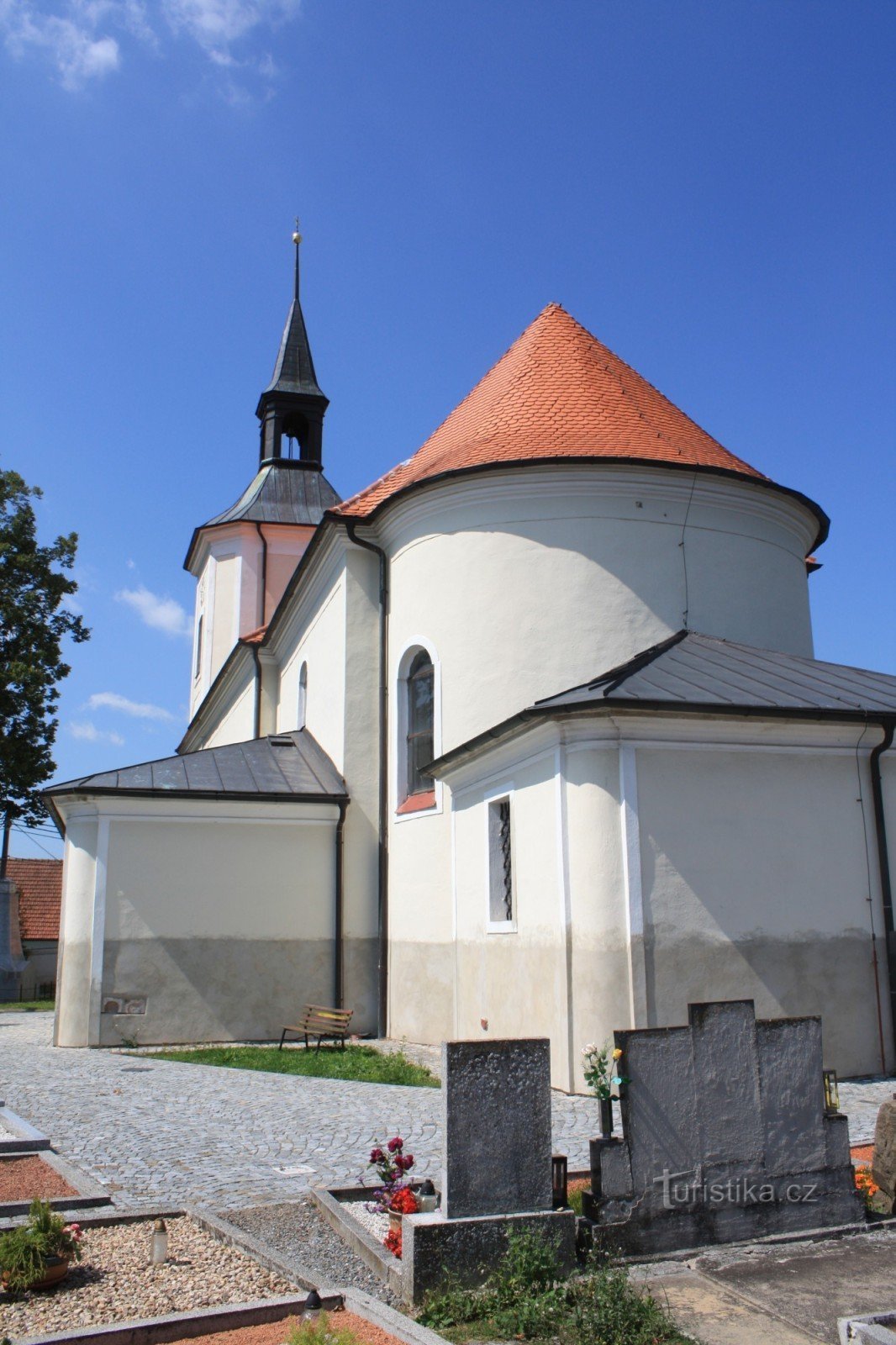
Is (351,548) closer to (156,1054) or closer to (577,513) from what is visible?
(577,513)

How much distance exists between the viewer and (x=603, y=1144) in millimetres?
5637

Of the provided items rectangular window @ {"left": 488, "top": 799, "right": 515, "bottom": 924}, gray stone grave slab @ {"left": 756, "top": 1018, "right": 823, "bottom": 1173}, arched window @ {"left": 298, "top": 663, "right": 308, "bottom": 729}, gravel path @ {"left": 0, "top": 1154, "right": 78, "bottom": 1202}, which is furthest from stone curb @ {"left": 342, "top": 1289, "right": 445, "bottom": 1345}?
arched window @ {"left": 298, "top": 663, "right": 308, "bottom": 729}

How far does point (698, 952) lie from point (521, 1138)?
5.57 m

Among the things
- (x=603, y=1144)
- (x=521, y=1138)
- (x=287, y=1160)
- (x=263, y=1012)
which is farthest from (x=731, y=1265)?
(x=263, y=1012)

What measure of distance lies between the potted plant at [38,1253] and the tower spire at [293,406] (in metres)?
27.7

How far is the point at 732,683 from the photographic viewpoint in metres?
12.0

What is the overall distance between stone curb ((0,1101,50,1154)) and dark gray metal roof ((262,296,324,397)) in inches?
970

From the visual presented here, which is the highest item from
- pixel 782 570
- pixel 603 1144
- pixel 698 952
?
pixel 782 570

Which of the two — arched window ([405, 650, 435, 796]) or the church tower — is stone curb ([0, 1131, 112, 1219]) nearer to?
arched window ([405, 650, 435, 796])

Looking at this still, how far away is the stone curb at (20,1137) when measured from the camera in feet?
25.8

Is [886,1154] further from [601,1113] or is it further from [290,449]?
[290,449]

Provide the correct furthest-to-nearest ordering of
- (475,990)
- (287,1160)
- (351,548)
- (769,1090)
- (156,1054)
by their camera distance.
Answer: (351,548)
(156,1054)
(475,990)
(287,1160)
(769,1090)

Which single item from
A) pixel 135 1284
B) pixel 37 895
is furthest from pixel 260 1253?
pixel 37 895

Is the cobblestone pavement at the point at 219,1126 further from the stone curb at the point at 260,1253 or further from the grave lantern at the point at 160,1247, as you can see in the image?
the grave lantern at the point at 160,1247
